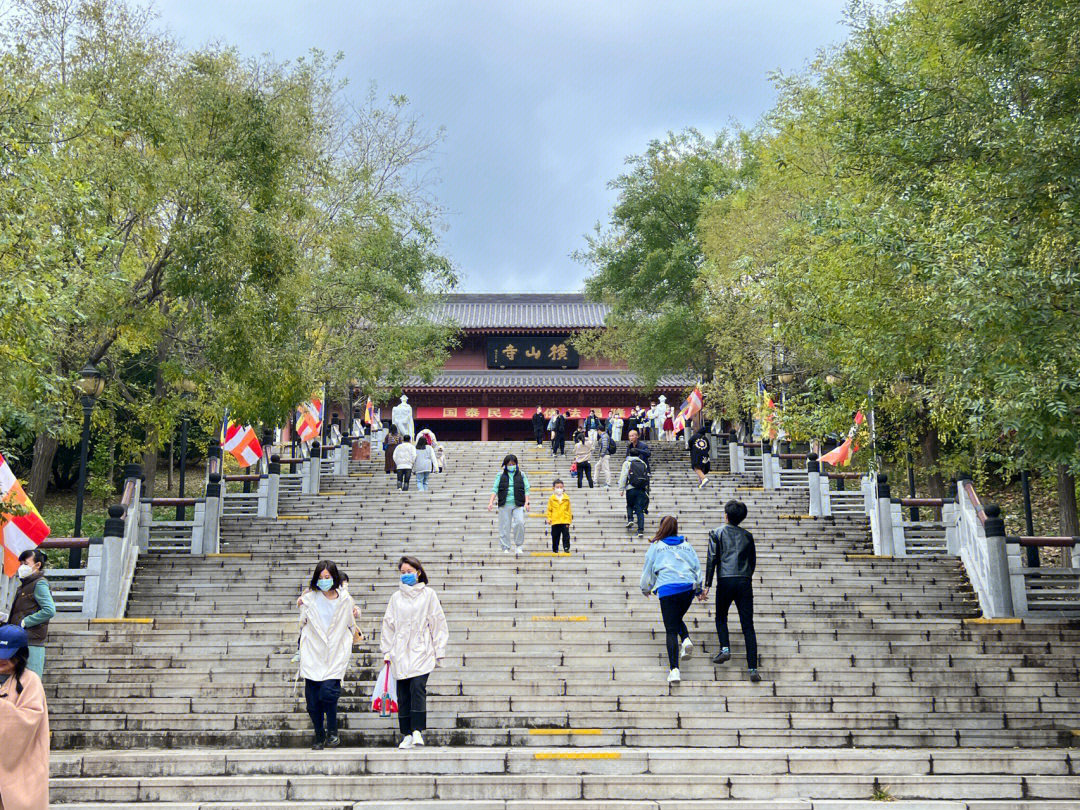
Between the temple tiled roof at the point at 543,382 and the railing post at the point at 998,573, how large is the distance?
27620mm

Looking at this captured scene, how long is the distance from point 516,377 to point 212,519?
2752 cm

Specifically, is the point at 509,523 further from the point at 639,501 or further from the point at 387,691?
the point at 387,691

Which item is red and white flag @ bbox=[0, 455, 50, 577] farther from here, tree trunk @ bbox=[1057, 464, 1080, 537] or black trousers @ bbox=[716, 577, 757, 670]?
tree trunk @ bbox=[1057, 464, 1080, 537]

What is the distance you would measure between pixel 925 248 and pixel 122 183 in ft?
34.5

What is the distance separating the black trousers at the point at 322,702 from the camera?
26.9 feet

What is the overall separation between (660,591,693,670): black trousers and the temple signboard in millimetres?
36437

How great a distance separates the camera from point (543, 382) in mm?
42219

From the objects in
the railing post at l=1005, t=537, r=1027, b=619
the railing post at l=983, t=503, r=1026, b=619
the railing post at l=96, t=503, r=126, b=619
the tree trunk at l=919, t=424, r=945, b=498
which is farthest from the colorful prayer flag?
the railing post at l=1005, t=537, r=1027, b=619

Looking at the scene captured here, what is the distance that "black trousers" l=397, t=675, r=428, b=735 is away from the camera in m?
8.19

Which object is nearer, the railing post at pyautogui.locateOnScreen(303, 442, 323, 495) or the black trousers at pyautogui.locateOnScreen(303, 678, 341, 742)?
the black trousers at pyautogui.locateOnScreen(303, 678, 341, 742)

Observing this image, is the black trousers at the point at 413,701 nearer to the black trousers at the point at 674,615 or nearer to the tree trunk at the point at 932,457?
the black trousers at the point at 674,615

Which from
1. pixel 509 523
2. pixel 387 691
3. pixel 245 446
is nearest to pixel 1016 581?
pixel 509 523

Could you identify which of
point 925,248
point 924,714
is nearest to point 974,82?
point 925,248

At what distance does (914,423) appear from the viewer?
18.8m
